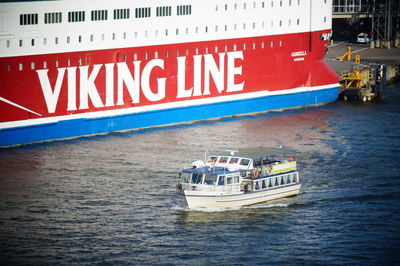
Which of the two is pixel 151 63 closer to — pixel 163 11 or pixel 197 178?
pixel 163 11

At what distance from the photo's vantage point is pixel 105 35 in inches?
2013

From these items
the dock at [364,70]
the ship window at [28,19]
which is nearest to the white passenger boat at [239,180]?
the ship window at [28,19]

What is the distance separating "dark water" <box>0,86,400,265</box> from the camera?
33.4 m

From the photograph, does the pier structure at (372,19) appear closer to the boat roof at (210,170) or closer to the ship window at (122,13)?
the ship window at (122,13)

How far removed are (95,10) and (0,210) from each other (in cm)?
1624

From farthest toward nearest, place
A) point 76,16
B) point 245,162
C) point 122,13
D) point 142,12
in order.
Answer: point 142,12, point 122,13, point 76,16, point 245,162

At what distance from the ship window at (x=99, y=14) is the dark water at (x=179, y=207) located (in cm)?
648

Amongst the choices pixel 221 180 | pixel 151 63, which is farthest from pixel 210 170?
pixel 151 63

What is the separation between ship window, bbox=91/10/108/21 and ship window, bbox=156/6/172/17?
11.4 feet

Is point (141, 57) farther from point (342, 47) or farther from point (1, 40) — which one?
point (342, 47)

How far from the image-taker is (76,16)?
4962 cm

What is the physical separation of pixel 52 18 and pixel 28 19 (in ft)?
4.51

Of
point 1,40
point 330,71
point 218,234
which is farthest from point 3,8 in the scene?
point 330,71

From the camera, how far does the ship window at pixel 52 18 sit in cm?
4841
